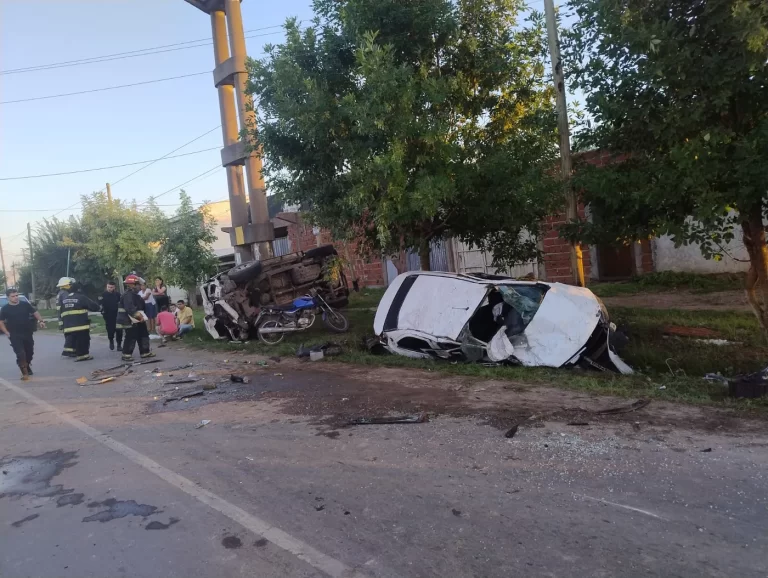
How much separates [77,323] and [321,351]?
20.0 feet

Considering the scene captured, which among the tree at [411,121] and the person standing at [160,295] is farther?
the person standing at [160,295]

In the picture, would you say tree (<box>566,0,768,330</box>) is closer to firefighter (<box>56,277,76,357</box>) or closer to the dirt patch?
the dirt patch

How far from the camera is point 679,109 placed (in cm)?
640

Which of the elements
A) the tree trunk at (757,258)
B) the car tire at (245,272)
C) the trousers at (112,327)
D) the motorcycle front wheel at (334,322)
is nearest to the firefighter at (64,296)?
the trousers at (112,327)

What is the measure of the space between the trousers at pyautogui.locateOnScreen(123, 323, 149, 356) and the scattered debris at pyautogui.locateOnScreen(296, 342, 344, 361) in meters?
3.70

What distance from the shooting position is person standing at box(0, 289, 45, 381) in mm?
10477

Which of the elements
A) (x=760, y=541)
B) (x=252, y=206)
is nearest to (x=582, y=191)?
(x=760, y=541)

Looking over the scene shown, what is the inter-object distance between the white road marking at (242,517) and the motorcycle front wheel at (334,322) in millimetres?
6010

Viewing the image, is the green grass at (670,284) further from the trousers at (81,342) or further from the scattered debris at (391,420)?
the trousers at (81,342)

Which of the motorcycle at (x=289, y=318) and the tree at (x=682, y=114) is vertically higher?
the tree at (x=682, y=114)

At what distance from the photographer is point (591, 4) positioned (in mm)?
6730

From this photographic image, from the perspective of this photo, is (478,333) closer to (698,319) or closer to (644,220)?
(644,220)

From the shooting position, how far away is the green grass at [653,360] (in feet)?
20.9

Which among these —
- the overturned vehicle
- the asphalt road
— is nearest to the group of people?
the overturned vehicle
